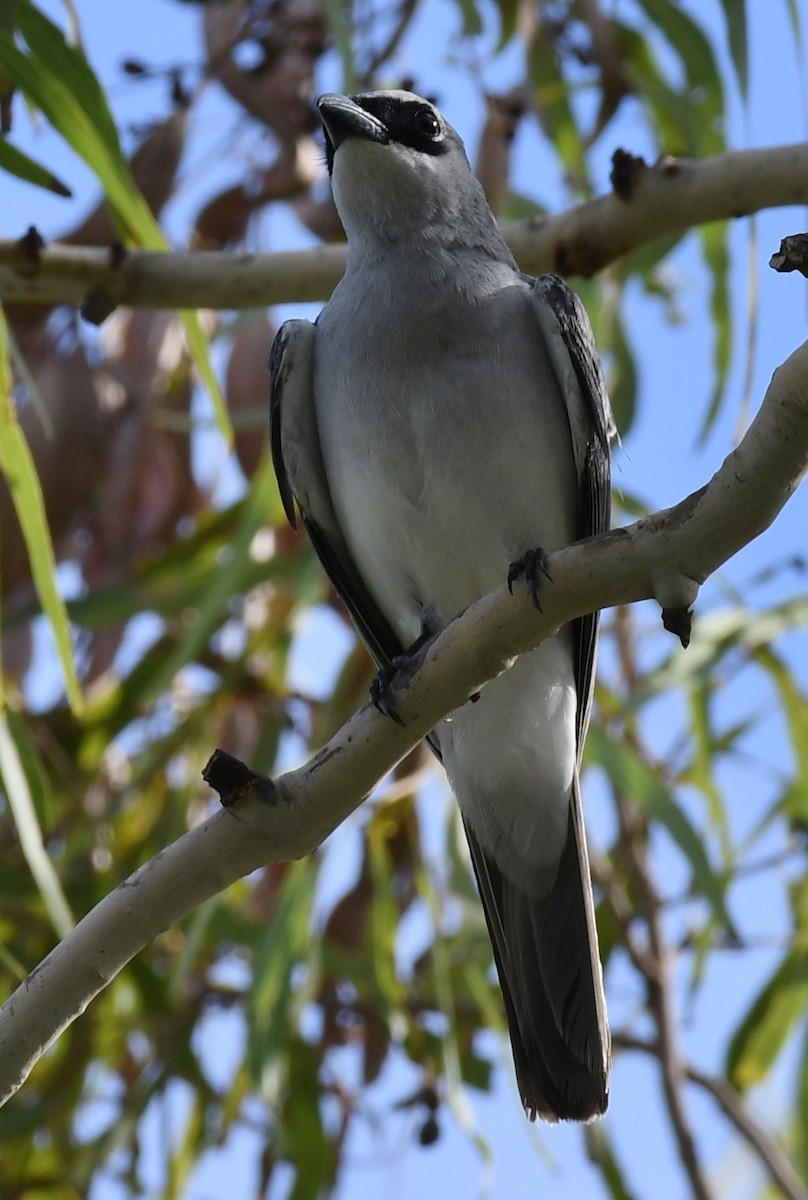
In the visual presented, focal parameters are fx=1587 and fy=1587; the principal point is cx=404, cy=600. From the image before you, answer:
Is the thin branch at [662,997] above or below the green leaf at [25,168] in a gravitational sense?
above

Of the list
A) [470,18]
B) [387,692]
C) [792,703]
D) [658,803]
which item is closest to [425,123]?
[470,18]

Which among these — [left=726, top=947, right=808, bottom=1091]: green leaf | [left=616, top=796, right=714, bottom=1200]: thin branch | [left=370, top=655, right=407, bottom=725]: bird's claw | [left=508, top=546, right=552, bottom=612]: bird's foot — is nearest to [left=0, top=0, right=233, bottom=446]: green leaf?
[left=370, top=655, right=407, bottom=725]: bird's claw

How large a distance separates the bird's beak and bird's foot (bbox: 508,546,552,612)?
3.52 ft

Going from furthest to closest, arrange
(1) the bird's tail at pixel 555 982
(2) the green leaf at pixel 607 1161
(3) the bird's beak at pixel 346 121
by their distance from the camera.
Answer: (2) the green leaf at pixel 607 1161, (3) the bird's beak at pixel 346 121, (1) the bird's tail at pixel 555 982

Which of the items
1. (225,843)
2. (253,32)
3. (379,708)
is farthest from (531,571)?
(253,32)

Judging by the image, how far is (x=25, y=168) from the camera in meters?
2.41

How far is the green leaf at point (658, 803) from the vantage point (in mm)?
2932

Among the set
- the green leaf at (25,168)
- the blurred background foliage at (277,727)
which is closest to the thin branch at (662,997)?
the blurred background foliage at (277,727)

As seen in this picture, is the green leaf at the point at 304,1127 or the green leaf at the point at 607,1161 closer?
the green leaf at the point at 304,1127

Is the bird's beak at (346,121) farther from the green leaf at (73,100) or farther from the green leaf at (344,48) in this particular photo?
the green leaf at (73,100)

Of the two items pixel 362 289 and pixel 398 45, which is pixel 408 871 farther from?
pixel 398 45

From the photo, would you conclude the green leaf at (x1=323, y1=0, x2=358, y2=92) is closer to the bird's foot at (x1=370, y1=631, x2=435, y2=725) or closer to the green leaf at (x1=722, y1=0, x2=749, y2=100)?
the green leaf at (x1=722, y1=0, x2=749, y2=100)

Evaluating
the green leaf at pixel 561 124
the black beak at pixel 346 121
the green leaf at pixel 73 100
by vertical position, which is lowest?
the green leaf at pixel 73 100

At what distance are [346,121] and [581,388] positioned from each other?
2.17 ft
